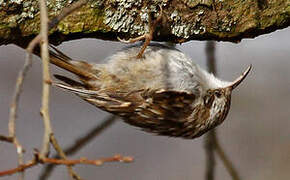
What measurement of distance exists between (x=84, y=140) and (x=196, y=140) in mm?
422

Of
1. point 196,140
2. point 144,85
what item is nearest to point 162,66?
point 144,85

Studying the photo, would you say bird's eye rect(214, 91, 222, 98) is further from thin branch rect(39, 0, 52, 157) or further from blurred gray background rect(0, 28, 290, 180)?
thin branch rect(39, 0, 52, 157)

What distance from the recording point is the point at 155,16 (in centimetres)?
150

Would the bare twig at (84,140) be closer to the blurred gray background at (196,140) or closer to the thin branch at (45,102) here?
the blurred gray background at (196,140)

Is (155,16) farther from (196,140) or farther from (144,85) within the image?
(196,140)

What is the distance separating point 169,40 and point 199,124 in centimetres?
29

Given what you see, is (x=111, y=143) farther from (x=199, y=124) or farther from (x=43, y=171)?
(x=199, y=124)

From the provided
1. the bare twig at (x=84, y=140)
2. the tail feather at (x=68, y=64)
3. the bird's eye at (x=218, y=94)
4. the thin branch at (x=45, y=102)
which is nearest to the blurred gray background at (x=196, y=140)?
the bare twig at (x=84, y=140)

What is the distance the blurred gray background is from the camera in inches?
82.6

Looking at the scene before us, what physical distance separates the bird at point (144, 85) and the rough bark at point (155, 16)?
106 mm

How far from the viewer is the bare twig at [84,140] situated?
207cm

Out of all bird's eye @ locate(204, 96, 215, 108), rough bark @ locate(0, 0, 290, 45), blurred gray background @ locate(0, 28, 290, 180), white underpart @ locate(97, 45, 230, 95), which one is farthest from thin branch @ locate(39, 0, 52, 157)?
blurred gray background @ locate(0, 28, 290, 180)

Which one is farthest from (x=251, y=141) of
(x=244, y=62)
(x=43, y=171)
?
(x=43, y=171)

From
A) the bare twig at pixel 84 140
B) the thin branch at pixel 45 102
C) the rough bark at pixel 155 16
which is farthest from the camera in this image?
the bare twig at pixel 84 140
